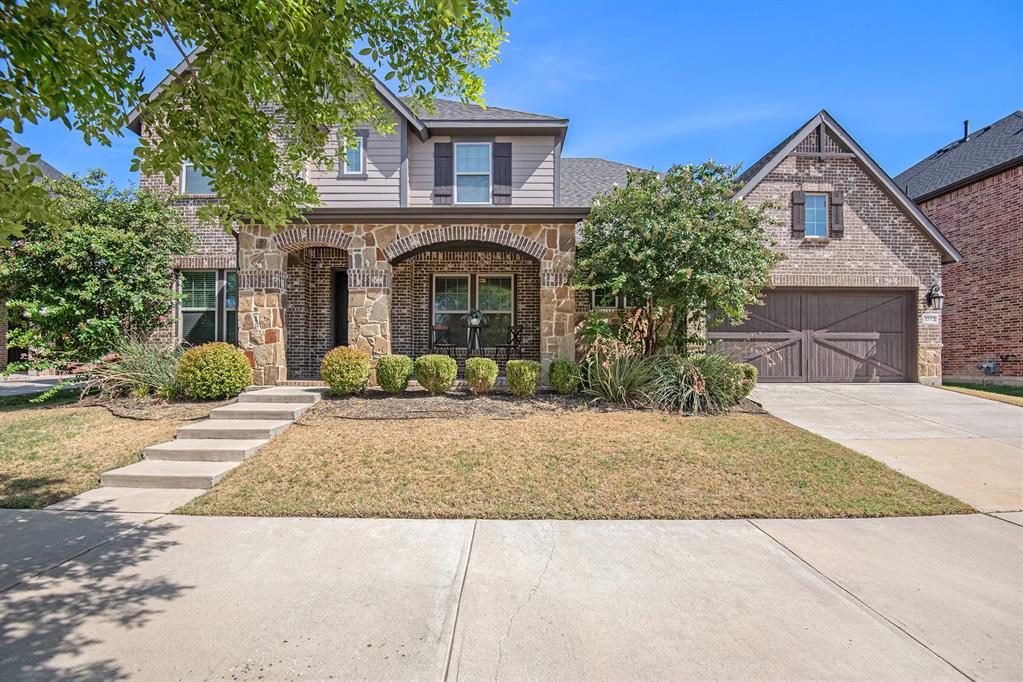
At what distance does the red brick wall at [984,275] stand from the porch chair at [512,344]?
13.0 meters

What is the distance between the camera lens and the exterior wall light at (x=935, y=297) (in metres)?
12.0

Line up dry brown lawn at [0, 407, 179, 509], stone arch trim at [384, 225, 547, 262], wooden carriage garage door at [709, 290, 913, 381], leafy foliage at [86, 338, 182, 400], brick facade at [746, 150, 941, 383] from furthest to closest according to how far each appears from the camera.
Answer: brick facade at [746, 150, 941, 383] < wooden carriage garage door at [709, 290, 913, 381] < stone arch trim at [384, 225, 547, 262] < leafy foliage at [86, 338, 182, 400] < dry brown lawn at [0, 407, 179, 509]

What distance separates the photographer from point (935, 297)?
12.0m

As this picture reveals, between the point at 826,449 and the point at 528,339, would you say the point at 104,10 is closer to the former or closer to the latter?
the point at 826,449

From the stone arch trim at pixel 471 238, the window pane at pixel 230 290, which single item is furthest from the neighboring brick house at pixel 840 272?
the window pane at pixel 230 290

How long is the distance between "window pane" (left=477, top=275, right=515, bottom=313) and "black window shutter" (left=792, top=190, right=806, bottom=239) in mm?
7145

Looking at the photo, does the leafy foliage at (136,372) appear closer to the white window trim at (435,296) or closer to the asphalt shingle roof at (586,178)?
the white window trim at (435,296)

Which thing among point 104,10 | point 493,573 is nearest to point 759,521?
point 493,573

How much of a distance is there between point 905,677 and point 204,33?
5.77m

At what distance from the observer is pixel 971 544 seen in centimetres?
386

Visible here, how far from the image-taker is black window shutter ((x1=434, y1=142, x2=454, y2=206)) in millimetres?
12680

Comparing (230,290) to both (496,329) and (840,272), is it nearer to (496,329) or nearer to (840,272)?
(496,329)

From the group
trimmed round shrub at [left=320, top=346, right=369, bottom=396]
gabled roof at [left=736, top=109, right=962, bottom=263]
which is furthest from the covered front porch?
gabled roof at [left=736, top=109, right=962, bottom=263]

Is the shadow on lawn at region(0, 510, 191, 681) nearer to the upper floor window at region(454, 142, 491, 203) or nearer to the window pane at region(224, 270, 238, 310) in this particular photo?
the window pane at region(224, 270, 238, 310)
